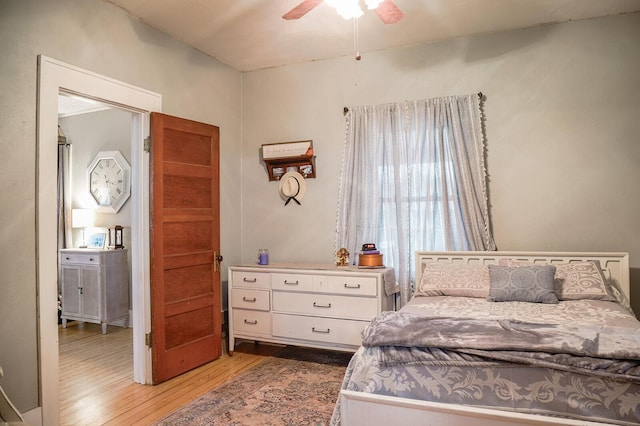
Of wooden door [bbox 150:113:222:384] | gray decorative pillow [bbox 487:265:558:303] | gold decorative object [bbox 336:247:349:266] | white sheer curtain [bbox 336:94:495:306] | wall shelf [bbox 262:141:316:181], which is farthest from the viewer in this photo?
wall shelf [bbox 262:141:316:181]

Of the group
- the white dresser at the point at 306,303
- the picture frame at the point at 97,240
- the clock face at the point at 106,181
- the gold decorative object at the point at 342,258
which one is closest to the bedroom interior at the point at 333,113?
the gold decorative object at the point at 342,258

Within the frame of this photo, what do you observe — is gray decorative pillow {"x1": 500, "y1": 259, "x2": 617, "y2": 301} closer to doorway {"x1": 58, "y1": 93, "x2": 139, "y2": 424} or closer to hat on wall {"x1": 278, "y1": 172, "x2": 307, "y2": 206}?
hat on wall {"x1": 278, "y1": 172, "x2": 307, "y2": 206}

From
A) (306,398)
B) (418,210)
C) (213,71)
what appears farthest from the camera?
(213,71)

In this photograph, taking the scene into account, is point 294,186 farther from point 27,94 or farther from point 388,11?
point 27,94

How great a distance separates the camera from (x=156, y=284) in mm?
3227

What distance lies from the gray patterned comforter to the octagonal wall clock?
4161 millimetres

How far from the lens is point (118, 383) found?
324 cm

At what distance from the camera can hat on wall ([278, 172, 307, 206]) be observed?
4.27m

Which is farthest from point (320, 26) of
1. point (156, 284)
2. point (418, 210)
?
point (156, 284)

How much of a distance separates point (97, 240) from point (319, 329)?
321 cm

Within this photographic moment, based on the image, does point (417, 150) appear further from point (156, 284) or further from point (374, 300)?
point (156, 284)

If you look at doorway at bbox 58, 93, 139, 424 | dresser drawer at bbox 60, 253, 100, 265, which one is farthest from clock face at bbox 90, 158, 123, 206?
dresser drawer at bbox 60, 253, 100, 265

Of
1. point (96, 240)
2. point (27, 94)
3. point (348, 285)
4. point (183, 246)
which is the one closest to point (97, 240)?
point (96, 240)

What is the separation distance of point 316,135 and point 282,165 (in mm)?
468
